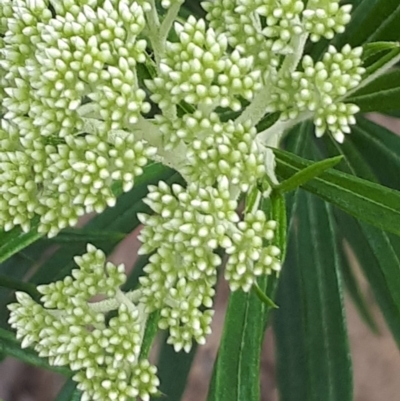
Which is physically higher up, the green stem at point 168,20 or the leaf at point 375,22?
the leaf at point 375,22

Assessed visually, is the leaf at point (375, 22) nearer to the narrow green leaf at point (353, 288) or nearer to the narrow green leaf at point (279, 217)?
the narrow green leaf at point (279, 217)

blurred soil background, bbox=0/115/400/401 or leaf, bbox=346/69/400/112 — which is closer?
leaf, bbox=346/69/400/112

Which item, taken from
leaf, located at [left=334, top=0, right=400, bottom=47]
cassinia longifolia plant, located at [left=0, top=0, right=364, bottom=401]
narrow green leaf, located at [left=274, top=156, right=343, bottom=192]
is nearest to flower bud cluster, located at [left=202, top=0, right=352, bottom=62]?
cassinia longifolia plant, located at [left=0, top=0, right=364, bottom=401]

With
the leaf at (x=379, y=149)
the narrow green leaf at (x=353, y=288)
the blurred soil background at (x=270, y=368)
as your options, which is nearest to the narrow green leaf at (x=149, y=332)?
the leaf at (x=379, y=149)

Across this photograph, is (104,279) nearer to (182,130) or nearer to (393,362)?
(182,130)

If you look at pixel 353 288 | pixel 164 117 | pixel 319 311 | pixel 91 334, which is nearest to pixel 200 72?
pixel 164 117

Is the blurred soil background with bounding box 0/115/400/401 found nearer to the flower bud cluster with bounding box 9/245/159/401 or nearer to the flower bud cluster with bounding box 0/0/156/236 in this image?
the flower bud cluster with bounding box 9/245/159/401
